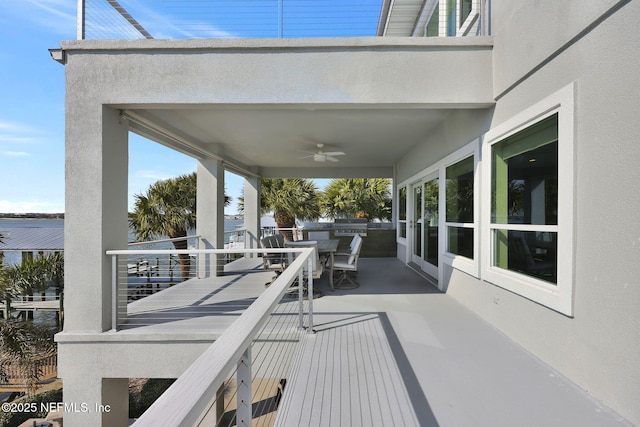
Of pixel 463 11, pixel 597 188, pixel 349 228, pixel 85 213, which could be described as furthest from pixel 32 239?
pixel 597 188

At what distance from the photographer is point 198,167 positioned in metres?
7.34

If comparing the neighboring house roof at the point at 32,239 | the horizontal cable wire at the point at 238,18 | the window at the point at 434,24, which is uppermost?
the window at the point at 434,24

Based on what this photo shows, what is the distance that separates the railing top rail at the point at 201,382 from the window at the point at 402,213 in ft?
28.8

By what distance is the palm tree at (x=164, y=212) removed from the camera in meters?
11.3

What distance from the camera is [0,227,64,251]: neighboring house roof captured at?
41.9 ft

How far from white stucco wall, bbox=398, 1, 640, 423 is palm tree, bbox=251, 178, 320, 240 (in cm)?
1229

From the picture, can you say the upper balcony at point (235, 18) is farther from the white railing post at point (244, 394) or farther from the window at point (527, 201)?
the white railing post at point (244, 394)

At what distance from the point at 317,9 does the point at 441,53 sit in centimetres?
206

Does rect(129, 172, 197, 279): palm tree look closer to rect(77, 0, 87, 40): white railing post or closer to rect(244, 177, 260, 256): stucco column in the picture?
rect(244, 177, 260, 256): stucco column

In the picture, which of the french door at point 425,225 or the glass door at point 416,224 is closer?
the french door at point 425,225

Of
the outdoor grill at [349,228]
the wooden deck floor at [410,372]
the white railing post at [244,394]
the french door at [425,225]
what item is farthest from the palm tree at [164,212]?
the white railing post at [244,394]

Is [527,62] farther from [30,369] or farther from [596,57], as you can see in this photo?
[30,369]

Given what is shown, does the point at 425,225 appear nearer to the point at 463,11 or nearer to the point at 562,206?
the point at 463,11

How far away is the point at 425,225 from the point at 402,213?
2.66m
